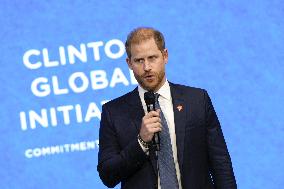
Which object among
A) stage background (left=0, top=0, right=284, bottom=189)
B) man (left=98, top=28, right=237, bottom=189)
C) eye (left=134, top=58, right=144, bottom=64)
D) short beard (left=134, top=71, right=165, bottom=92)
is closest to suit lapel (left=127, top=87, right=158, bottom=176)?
man (left=98, top=28, right=237, bottom=189)

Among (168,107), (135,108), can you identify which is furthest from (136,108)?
(168,107)

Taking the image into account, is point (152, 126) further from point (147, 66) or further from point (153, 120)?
point (147, 66)

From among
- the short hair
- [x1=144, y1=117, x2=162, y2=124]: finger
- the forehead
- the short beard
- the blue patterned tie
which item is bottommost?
the blue patterned tie

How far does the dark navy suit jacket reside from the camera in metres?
2.29

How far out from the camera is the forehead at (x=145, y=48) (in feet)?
7.55

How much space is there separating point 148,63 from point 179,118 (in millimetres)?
258

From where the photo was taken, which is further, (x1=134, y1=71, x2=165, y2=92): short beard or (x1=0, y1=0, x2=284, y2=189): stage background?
(x1=0, y1=0, x2=284, y2=189): stage background

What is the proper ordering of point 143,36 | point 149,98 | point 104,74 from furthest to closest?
point 104,74 → point 143,36 → point 149,98

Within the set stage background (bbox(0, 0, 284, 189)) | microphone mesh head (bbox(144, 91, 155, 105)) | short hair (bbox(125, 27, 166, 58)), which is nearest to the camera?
microphone mesh head (bbox(144, 91, 155, 105))

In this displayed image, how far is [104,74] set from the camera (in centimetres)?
451

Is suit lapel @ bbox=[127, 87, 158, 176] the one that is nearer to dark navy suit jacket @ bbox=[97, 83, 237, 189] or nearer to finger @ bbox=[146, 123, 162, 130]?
dark navy suit jacket @ bbox=[97, 83, 237, 189]

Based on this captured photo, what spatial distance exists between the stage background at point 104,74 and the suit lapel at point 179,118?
203cm

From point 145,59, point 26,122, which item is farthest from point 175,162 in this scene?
point 26,122

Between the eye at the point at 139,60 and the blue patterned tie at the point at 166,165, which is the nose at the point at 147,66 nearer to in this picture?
the eye at the point at 139,60
